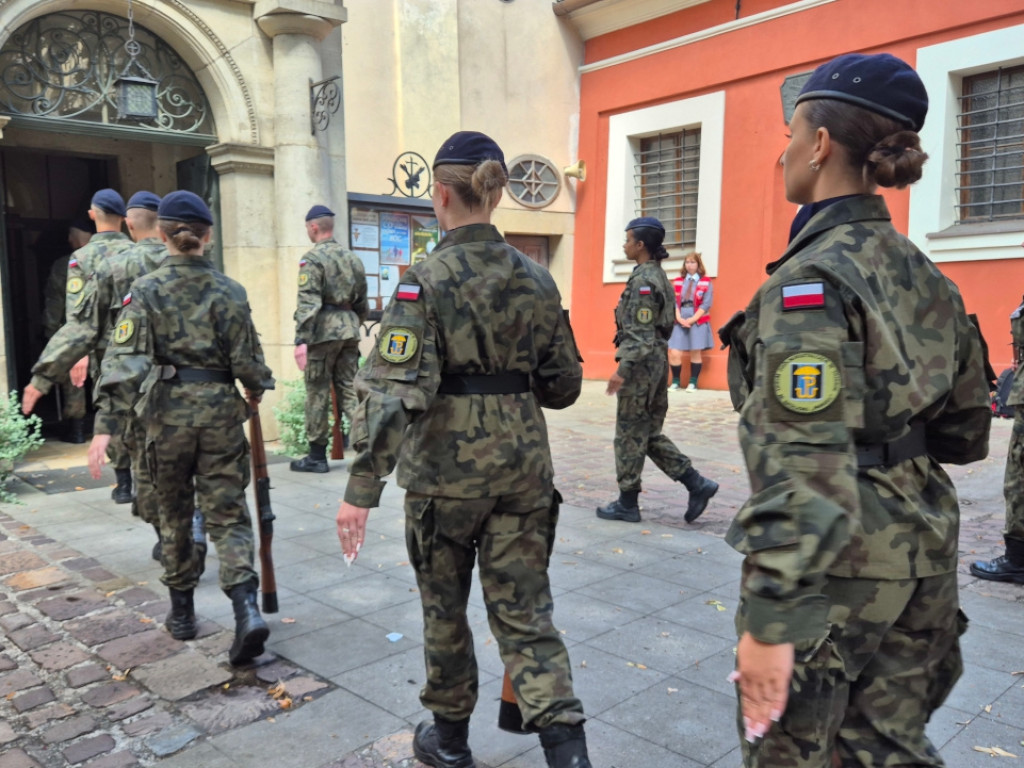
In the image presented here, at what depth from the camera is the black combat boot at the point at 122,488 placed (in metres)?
6.60

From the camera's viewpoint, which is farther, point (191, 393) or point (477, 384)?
point (191, 393)

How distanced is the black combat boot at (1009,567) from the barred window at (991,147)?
6.87 metres

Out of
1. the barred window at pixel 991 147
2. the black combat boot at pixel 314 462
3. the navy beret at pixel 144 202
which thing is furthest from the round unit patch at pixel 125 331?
the barred window at pixel 991 147

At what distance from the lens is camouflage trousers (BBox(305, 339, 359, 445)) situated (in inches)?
303

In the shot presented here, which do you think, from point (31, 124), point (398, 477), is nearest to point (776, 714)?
point (398, 477)

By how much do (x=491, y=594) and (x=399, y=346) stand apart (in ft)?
2.78

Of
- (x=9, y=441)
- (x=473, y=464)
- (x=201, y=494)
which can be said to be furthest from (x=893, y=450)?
(x=9, y=441)

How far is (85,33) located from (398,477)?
7.01m

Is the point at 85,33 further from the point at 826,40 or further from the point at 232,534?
the point at 826,40

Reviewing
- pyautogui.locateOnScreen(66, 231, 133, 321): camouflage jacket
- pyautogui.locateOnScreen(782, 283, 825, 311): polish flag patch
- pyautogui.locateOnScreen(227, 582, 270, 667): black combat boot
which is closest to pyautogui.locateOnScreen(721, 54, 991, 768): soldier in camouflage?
pyautogui.locateOnScreen(782, 283, 825, 311): polish flag patch

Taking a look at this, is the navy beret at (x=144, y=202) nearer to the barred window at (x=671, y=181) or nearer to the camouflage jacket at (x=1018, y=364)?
the camouflage jacket at (x=1018, y=364)

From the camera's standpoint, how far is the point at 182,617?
402 cm

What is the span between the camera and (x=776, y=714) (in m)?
1.55

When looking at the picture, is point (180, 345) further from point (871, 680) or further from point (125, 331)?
point (871, 680)
